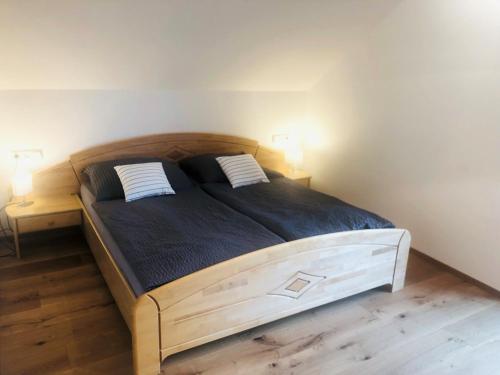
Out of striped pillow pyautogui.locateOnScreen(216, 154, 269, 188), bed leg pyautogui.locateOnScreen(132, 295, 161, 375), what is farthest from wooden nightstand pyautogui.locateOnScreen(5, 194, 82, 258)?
bed leg pyautogui.locateOnScreen(132, 295, 161, 375)

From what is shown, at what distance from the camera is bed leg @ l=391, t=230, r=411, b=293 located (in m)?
2.47

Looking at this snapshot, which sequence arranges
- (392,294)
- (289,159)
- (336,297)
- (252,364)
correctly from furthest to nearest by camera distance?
(289,159) → (392,294) → (336,297) → (252,364)

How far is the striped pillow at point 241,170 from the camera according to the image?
3238 millimetres

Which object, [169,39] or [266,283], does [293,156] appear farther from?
[266,283]

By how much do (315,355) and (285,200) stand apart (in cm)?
118

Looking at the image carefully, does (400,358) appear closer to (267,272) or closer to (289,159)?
(267,272)

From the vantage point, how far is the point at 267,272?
1970 mm

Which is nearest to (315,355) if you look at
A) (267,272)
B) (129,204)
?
(267,272)

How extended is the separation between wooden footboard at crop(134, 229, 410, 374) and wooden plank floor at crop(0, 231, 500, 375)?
0.34ft

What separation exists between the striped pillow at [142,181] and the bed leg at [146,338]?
1.24 metres

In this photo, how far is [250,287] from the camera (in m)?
1.94

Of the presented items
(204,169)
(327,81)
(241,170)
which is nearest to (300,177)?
(241,170)

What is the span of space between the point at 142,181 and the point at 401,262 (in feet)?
6.33

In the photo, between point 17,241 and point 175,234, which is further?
point 17,241
